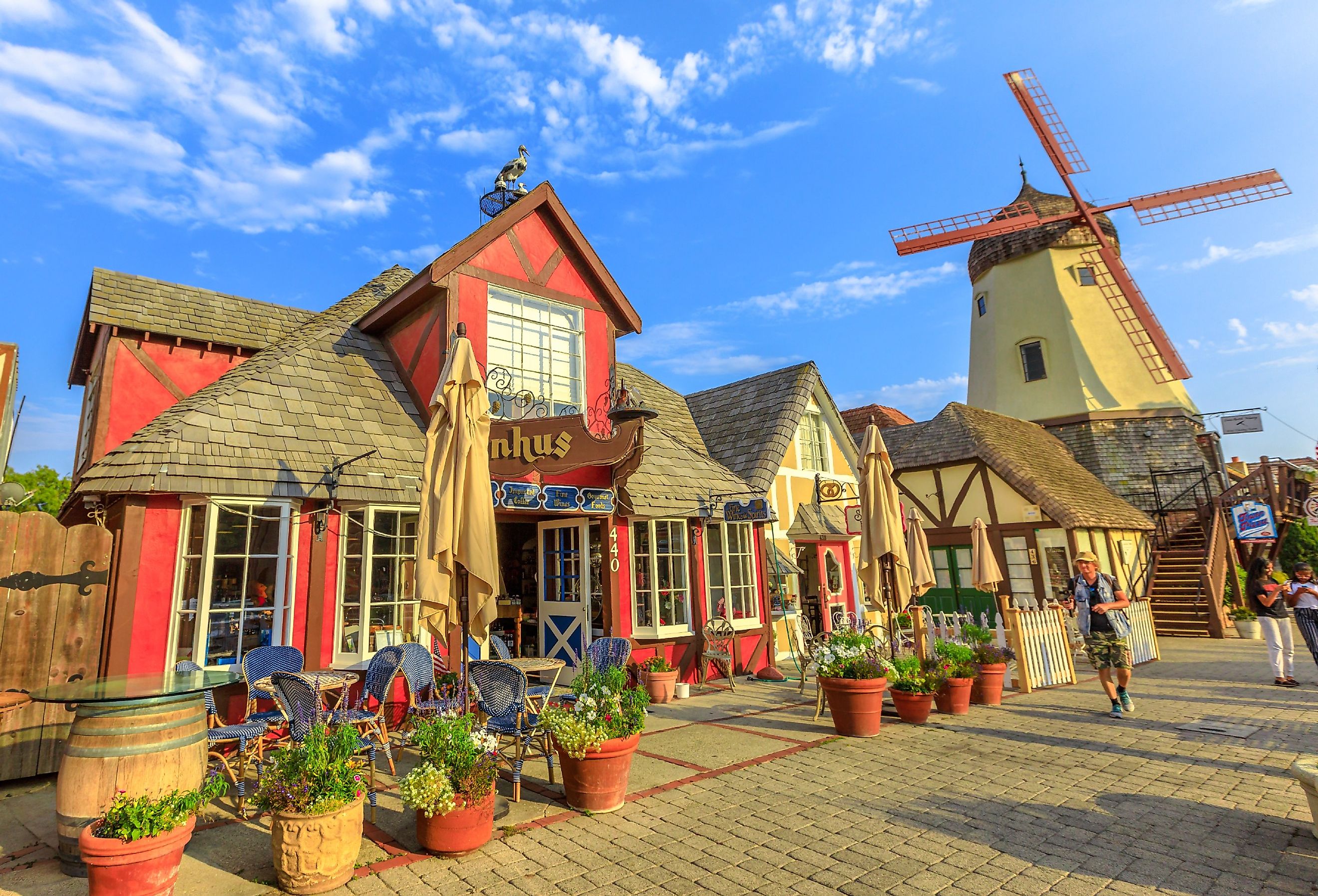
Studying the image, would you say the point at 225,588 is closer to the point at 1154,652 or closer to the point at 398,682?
the point at 398,682

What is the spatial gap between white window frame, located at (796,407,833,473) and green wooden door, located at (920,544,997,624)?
5.08 metres

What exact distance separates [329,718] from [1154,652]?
14.4m

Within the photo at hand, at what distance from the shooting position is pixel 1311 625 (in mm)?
8539

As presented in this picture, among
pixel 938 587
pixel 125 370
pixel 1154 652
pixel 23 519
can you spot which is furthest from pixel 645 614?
pixel 938 587

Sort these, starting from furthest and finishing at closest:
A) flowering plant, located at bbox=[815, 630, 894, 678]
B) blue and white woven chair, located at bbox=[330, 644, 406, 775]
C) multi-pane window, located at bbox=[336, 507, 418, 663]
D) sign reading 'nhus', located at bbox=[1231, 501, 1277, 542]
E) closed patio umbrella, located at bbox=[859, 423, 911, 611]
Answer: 1. sign reading 'nhus', located at bbox=[1231, 501, 1277, 542]
2. closed patio umbrella, located at bbox=[859, 423, 911, 611]
3. multi-pane window, located at bbox=[336, 507, 418, 663]
4. flowering plant, located at bbox=[815, 630, 894, 678]
5. blue and white woven chair, located at bbox=[330, 644, 406, 775]

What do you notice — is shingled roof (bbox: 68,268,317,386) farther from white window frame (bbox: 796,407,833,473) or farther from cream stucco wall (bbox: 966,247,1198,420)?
cream stucco wall (bbox: 966,247,1198,420)

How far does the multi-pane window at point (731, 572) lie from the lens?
11.2m

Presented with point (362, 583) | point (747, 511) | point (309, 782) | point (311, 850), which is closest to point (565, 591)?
point (747, 511)

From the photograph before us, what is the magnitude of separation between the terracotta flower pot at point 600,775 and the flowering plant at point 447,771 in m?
0.72

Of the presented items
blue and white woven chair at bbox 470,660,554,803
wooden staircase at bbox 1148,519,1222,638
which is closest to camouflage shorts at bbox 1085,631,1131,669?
blue and white woven chair at bbox 470,660,554,803

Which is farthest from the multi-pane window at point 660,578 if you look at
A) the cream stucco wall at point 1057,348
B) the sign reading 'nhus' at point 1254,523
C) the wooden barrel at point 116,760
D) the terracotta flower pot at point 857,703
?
the cream stucco wall at point 1057,348

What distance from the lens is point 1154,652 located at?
42.1 feet

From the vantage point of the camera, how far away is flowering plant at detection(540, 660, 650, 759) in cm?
487

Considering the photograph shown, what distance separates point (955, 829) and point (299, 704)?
5.00 meters
